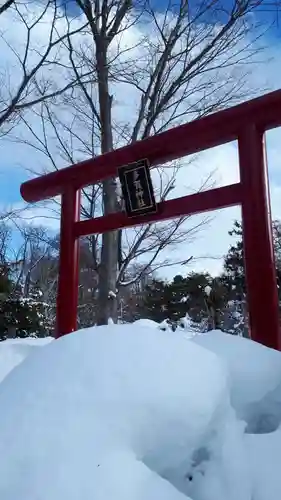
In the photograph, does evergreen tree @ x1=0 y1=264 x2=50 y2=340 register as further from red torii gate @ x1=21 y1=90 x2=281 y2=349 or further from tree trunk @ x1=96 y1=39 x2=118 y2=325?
red torii gate @ x1=21 y1=90 x2=281 y2=349

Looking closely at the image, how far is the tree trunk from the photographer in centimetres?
550

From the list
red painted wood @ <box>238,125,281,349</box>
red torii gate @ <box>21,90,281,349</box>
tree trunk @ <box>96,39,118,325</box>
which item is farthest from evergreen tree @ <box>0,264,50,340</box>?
red painted wood @ <box>238,125,281,349</box>

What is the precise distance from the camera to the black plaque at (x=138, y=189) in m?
2.93

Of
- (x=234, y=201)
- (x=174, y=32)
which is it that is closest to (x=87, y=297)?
(x=174, y=32)

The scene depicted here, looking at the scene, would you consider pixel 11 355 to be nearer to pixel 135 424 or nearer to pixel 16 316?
pixel 135 424

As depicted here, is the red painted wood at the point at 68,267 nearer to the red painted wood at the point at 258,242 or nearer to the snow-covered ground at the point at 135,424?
the red painted wood at the point at 258,242

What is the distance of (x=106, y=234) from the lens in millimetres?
5668

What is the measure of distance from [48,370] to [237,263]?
44.7ft

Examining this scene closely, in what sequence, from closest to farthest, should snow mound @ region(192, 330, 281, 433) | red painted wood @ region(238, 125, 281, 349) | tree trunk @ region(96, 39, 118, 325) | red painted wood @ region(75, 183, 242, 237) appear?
snow mound @ region(192, 330, 281, 433) → red painted wood @ region(238, 125, 281, 349) → red painted wood @ region(75, 183, 242, 237) → tree trunk @ region(96, 39, 118, 325)

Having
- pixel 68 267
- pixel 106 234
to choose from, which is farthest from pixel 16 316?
pixel 68 267

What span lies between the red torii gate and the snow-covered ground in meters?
0.94

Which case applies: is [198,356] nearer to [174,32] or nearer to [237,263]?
[174,32]

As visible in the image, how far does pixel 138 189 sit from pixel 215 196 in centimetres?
59

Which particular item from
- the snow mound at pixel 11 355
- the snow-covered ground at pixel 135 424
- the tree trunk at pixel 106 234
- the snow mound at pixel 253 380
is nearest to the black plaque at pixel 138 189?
the snow mound at pixel 11 355
